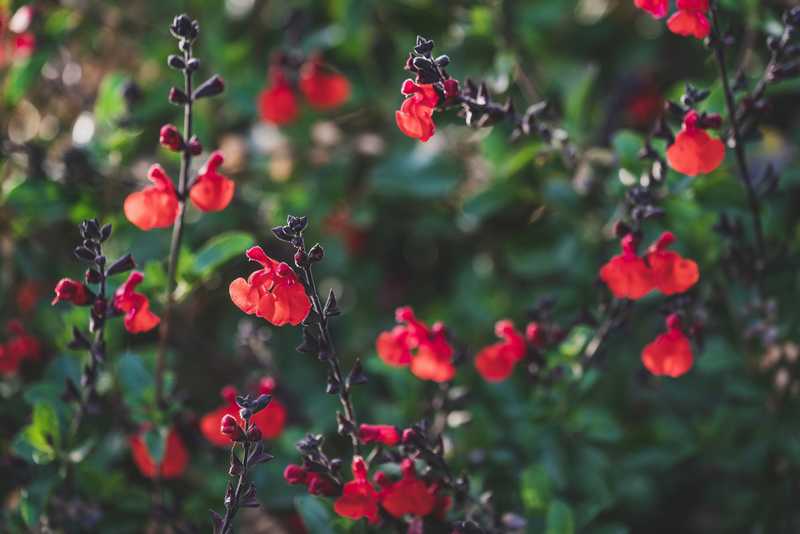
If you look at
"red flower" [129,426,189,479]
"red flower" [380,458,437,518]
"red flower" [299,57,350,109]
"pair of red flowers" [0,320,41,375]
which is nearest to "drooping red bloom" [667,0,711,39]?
"red flower" [380,458,437,518]

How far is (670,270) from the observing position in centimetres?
183

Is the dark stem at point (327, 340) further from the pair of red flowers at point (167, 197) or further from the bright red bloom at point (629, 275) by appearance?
the bright red bloom at point (629, 275)

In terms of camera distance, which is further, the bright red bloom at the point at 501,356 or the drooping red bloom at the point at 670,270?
the bright red bloom at the point at 501,356

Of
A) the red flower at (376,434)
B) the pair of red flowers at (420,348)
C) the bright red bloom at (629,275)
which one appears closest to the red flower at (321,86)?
the pair of red flowers at (420,348)

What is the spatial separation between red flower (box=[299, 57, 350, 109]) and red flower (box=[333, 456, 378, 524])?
1847 mm

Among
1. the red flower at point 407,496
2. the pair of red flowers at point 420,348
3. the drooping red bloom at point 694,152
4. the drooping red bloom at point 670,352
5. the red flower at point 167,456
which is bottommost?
the red flower at point 167,456

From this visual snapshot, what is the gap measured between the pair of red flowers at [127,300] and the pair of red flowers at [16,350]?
72cm

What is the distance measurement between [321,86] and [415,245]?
2.70ft

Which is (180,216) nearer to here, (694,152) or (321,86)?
(694,152)

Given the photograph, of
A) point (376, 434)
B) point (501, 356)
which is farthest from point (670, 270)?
point (376, 434)

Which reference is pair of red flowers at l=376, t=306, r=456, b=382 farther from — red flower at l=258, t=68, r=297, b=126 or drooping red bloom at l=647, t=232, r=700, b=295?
red flower at l=258, t=68, r=297, b=126

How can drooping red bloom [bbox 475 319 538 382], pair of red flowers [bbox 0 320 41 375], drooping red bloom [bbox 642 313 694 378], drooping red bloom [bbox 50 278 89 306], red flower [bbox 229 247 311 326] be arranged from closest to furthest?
red flower [bbox 229 247 311 326] < drooping red bloom [bbox 50 278 89 306] < drooping red bloom [bbox 642 313 694 378] < drooping red bloom [bbox 475 319 538 382] < pair of red flowers [bbox 0 320 41 375]

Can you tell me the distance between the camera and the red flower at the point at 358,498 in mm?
1661

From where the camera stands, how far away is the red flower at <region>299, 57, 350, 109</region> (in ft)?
10.4
